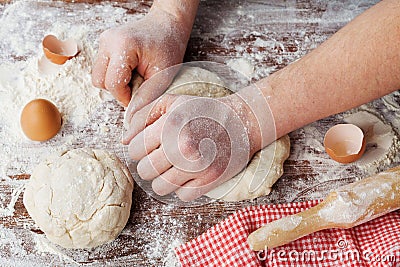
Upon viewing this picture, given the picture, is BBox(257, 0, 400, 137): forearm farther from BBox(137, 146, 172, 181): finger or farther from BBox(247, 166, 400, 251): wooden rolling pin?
BBox(137, 146, 172, 181): finger

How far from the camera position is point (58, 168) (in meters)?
1.68

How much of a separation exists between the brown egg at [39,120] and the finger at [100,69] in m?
0.17

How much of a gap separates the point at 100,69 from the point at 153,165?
1.29 feet

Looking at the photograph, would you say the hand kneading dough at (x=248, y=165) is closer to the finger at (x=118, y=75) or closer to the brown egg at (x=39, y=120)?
the finger at (x=118, y=75)

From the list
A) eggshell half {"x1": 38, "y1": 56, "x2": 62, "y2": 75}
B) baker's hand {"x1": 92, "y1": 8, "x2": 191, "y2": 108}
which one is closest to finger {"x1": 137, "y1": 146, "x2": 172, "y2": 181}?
baker's hand {"x1": 92, "y1": 8, "x2": 191, "y2": 108}

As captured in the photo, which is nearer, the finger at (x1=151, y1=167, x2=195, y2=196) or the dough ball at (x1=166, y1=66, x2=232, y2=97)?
the finger at (x1=151, y1=167, x2=195, y2=196)

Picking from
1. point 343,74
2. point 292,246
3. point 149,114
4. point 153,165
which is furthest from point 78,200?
point 343,74

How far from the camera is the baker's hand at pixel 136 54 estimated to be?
178cm

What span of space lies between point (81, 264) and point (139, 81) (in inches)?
25.5

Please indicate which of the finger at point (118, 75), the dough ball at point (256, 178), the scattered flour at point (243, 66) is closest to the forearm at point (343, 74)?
the dough ball at point (256, 178)

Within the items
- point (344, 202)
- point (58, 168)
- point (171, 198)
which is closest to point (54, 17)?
point (58, 168)

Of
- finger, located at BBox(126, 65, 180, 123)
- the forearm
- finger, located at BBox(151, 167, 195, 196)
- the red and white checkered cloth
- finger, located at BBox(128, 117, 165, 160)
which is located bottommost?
the red and white checkered cloth

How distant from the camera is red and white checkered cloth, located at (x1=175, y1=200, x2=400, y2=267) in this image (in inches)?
65.3

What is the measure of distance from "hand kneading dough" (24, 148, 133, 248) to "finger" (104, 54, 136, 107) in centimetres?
26
